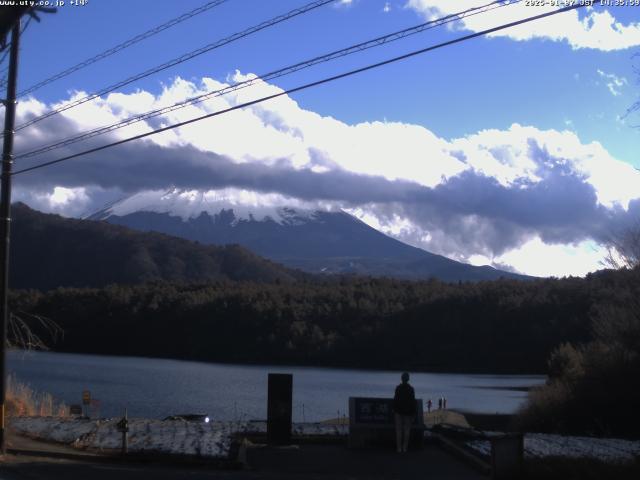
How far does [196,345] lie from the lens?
345 feet

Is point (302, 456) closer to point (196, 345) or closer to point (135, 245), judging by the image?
point (196, 345)

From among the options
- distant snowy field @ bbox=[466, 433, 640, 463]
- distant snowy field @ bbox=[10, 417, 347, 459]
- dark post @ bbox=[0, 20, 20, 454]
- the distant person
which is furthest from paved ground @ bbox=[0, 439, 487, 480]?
dark post @ bbox=[0, 20, 20, 454]

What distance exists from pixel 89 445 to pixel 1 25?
8.71m

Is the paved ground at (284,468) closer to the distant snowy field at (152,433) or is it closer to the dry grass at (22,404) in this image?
the distant snowy field at (152,433)

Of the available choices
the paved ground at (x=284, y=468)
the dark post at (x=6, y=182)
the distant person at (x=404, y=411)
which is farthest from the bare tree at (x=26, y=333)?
the distant person at (x=404, y=411)

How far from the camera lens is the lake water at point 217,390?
41125 millimetres

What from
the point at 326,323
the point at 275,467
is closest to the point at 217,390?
the point at 275,467

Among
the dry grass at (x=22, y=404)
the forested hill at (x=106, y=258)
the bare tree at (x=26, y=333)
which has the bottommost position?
the dry grass at (x=22, y=404)

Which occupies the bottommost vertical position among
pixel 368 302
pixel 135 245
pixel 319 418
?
pixel 319 418

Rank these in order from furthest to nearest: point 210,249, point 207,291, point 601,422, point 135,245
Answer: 1. point 210,249
2. point 135,245
3. point 207,291
4. point 601,422

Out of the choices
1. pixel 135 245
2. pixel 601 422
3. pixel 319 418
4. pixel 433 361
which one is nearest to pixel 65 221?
pixel 135 245

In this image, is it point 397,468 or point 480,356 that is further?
point 480,356

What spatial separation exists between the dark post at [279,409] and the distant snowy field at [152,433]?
0.92 m

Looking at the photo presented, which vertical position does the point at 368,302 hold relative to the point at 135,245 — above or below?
below
